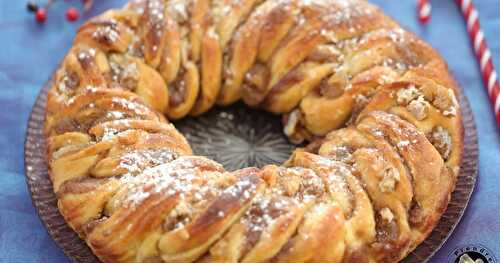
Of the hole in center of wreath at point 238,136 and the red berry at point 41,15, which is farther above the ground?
the red berry at point 41,15

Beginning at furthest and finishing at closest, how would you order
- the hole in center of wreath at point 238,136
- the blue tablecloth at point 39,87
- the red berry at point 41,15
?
1. the red berry at point 41,15
2. the hole in center of wreath at point 238,136
3. the blue tablecloth at point 39,87

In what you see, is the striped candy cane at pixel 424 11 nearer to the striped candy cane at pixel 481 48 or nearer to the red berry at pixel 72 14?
the striped candy cane at pixel 481 48

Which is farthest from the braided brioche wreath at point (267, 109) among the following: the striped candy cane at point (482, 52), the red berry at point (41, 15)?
the red berry at point (41, 15)

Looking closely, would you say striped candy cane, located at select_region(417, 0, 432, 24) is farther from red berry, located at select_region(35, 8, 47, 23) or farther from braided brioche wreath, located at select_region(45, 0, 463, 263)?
red berry, located at select_region(35, 8, 47, 23)

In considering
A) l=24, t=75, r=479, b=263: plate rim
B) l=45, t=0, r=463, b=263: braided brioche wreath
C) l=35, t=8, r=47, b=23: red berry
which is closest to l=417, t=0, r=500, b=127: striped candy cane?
l=24, t=75, r=479, b=263: plate rim

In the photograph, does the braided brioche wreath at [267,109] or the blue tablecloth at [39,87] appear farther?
the blue tablecloth at [39,87]

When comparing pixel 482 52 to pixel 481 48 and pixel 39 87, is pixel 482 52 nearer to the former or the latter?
pixel 481 48

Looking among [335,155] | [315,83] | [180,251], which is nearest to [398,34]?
[315,83]
